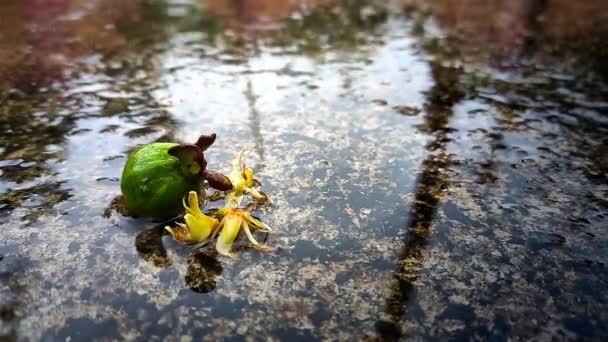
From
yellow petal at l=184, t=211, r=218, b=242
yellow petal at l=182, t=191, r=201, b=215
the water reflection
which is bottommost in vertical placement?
the water reflection

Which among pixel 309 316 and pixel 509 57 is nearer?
pixel 309 316

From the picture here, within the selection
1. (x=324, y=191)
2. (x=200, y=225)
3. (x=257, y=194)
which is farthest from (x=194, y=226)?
(x=324, y=191)

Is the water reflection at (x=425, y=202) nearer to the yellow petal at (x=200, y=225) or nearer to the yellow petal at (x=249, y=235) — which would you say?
the yellow petal at (x=249, y=235)

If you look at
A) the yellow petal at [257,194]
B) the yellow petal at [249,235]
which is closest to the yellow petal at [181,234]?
the yellow petal at [249,235]

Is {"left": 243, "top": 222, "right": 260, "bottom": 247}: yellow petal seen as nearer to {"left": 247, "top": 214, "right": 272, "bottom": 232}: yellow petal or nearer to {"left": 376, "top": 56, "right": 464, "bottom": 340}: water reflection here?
{"left": 247, "top": 214, "right": 272, "bottom": 232}: yellow petal

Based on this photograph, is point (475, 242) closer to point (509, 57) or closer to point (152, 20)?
point (509, 57)

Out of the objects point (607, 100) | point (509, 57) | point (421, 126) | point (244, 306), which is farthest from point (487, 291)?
point (509, 57)

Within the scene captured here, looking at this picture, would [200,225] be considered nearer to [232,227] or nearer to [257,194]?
[232,227]

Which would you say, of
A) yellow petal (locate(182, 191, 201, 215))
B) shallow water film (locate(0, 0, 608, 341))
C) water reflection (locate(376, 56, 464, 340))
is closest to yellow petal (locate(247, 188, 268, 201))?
shallow water film (locate(0, 0, 608, 341))
